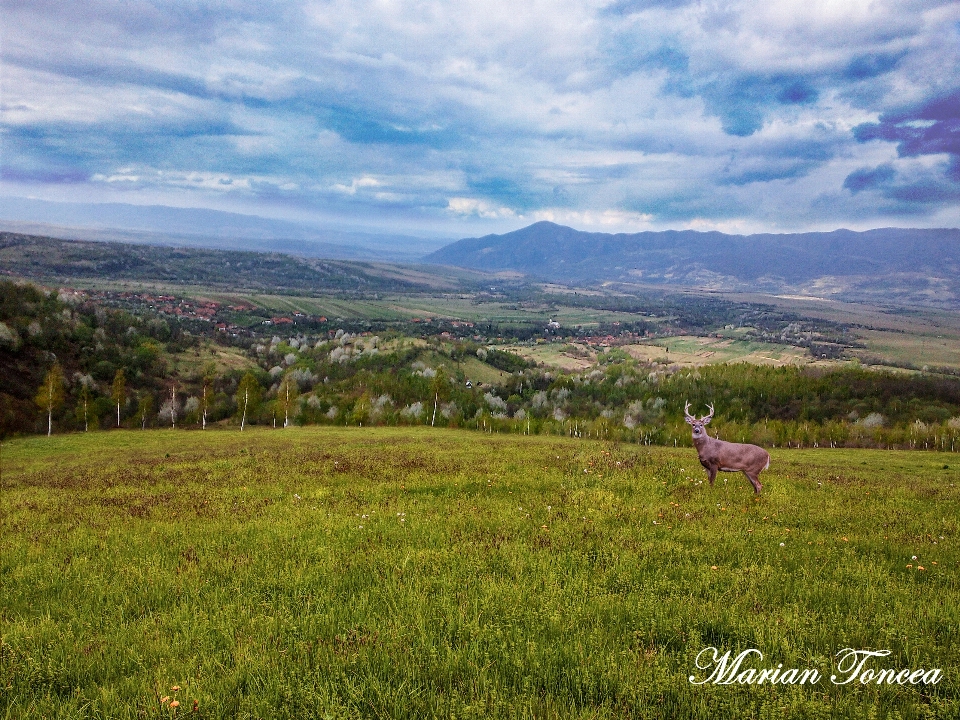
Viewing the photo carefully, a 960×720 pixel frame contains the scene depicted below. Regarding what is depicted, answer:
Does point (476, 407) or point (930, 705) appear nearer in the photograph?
point (930, 705)

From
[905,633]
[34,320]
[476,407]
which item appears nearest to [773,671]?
[905,633]

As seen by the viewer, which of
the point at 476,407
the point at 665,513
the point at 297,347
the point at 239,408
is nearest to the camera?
the point at 665,513

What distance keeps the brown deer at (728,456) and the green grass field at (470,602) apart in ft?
2.48

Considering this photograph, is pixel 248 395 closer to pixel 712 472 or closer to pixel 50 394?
pixel 50 394

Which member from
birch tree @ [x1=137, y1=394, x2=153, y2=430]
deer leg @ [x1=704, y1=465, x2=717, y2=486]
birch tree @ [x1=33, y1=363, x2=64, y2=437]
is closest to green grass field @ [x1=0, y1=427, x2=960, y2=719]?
deer leg @ [x1=704, y1=465, x2=717, y2=486]

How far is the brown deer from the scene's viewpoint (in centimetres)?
1440

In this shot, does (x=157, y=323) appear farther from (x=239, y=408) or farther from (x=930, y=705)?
(x=930, y=705)

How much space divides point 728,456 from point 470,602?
34.3 feet

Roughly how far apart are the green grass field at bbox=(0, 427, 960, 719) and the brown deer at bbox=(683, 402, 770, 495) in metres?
0.76

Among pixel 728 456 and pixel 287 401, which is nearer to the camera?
pixel 728 456

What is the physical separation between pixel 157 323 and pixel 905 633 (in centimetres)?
16958

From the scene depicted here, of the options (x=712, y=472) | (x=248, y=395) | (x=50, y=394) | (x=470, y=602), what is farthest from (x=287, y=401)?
(x=470, y=602)

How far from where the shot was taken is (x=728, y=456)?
14.7 meters

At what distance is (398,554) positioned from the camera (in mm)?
9180
